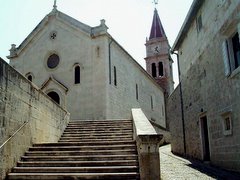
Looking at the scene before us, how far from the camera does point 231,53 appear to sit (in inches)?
363

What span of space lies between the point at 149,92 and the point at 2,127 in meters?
24.9

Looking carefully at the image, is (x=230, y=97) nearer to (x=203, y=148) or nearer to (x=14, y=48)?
(x=203, y=148)

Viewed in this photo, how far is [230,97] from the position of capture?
9.00 metres

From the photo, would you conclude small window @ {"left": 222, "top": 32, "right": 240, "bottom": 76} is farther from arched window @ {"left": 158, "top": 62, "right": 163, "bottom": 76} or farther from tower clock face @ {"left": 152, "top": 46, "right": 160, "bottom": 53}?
tower clock face @ {"left": 152, "top": 46, "right": 160, "bottom": 53}

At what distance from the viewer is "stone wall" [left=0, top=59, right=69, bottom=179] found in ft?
22.6

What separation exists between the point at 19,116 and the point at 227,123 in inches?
258

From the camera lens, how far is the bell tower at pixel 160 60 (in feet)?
127

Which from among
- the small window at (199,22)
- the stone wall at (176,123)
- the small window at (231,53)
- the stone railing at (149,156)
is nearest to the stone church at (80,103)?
the stone railing at (149,156)

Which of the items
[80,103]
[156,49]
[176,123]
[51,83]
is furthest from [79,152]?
[156,49]

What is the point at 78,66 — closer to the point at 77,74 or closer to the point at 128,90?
the point at 77,74

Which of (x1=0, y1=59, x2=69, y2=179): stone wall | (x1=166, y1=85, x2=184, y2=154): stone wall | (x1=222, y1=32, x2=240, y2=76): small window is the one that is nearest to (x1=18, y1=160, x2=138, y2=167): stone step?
(x1=0, y1=59, x2=69, y2=179): stone wall

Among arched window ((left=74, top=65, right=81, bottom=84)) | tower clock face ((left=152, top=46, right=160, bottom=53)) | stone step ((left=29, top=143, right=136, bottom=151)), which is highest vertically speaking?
tower clock face ((left=152, top=46, right=160, bottom=53))

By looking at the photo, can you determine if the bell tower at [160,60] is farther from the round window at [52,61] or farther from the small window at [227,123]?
the small window at [227,123]

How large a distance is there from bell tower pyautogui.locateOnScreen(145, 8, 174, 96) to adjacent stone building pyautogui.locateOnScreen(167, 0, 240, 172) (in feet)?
75.3
